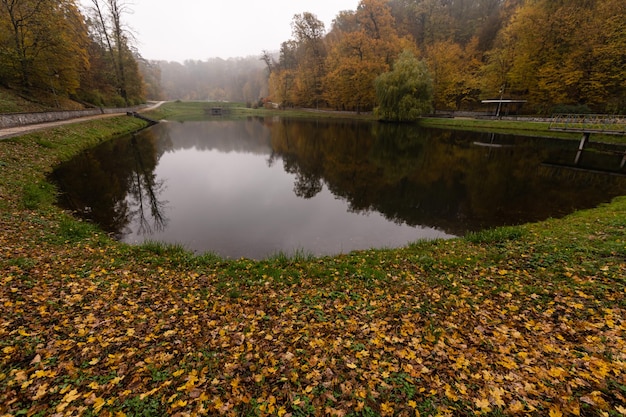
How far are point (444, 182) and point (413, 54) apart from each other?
174 feet

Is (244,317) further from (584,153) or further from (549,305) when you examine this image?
(584,153)

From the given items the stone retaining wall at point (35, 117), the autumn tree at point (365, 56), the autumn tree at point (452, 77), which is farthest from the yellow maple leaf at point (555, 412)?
the autumn tree at point (365, 56)

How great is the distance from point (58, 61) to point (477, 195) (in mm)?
48802

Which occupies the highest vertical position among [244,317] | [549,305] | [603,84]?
[603,84]

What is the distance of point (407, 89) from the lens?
54875mm

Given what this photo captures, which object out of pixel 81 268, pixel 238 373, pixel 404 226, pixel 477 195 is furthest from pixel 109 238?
pixel 477 195

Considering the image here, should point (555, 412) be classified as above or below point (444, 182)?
above

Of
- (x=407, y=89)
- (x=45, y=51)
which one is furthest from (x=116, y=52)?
(x=407, y=89)

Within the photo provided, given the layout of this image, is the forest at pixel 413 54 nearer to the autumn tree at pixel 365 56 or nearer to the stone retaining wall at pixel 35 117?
the autumn tree at pixel 365 56

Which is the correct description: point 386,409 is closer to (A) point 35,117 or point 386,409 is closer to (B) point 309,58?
(A) point 35,117

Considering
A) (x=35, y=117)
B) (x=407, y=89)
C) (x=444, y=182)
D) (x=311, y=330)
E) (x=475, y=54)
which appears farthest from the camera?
(x=475, y=54)

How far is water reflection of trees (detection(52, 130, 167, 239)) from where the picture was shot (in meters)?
13.6

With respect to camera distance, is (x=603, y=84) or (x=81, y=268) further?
(x=603, y=84)

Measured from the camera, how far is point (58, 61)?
3484 cm
